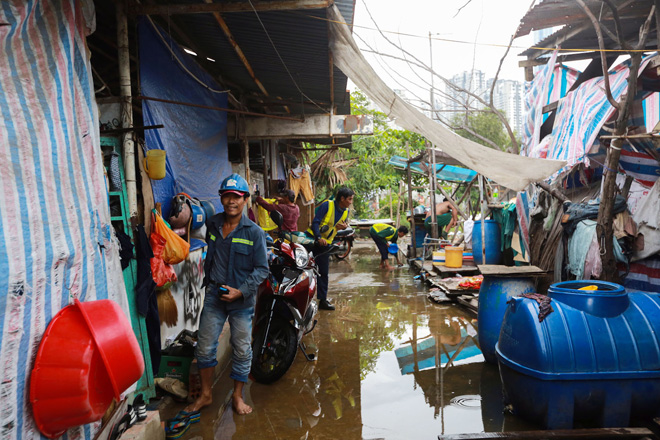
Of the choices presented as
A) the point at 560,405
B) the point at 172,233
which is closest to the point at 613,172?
the point at 560,405

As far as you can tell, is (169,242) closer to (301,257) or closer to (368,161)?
(301,257)

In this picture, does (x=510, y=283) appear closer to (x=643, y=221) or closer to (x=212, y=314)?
(x=643, y=221)

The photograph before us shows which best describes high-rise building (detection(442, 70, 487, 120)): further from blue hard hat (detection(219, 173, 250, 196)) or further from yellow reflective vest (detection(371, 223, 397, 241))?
blue hard hat (detection(219, 173, 250, 196))

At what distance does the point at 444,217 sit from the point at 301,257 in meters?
8.29

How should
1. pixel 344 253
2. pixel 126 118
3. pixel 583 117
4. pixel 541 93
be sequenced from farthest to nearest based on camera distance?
pixel 344 253 → pixel 541 93 → pixel 583 117 → pixel 126 118

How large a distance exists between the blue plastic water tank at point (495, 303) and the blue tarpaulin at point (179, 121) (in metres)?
3.55

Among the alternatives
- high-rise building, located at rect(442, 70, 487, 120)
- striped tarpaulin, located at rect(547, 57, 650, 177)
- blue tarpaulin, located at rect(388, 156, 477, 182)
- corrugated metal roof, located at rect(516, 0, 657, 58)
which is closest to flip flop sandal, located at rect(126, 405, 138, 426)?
striped tarpaulin, located at rect(547, 57, 650, 177)

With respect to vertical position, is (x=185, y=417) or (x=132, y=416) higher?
(x=132, y=416)

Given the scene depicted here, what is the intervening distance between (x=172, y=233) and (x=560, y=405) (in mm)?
3486

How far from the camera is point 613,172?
4352mm

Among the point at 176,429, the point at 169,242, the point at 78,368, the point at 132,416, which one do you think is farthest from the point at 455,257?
the point at 78,368

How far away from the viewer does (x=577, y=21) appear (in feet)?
20.4

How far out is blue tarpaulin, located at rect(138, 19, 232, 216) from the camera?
4.15 meters

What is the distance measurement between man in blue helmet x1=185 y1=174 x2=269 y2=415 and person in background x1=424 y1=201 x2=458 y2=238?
8376mm
